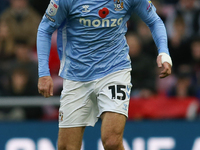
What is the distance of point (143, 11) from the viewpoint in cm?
496

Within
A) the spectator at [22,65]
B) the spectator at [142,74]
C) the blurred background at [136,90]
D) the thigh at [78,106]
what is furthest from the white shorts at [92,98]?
the spectator at [22,65]

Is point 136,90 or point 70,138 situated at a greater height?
point 70,138

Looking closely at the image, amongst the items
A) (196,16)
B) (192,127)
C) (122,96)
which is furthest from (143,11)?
(196,16)

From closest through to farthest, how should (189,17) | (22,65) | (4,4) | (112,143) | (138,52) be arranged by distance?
(112,143) < (22,65) < (138,52) < (189,17) < (4,4)

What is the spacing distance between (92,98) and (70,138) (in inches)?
18.8

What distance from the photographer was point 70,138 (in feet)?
15.9

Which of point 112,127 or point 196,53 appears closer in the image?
point 112,127

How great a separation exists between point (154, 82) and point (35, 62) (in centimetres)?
211

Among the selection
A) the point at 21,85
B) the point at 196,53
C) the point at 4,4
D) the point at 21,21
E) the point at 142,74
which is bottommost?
the point at 21,85

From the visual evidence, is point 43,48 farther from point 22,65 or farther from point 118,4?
point 22,65

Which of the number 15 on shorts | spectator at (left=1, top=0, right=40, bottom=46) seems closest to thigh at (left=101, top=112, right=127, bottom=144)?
the number 15 on shorts

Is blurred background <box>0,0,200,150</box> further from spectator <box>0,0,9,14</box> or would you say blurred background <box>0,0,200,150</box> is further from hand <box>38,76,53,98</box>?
hand <box>38,76,53,98</box>

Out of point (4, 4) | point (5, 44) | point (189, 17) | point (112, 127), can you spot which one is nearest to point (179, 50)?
point (189, 17)

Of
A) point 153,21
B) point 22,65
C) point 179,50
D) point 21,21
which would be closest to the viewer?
point 153,21
